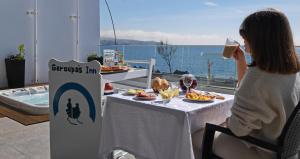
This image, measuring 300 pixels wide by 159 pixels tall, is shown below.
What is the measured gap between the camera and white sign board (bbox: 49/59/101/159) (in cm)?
207

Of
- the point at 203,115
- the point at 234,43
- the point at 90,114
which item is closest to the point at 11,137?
the point at 90,114

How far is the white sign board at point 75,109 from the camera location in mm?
2068

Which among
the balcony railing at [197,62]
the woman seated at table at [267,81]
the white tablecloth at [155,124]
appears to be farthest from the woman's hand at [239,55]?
the balcony railing at [197,62]

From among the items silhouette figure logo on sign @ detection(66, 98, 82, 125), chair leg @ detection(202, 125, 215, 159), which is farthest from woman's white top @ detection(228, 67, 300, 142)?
silhouette figure logo on sign @ detection(66, 98, 82, 125)

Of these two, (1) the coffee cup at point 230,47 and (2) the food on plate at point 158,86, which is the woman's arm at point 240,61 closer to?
(1) the coffee cup at point 230,47

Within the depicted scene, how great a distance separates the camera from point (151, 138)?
1775 mm

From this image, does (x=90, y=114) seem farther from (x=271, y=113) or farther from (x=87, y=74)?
(x=271, y=113)

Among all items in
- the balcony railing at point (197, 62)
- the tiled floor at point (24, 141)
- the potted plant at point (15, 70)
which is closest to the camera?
the tiled floor at point (24, 141)

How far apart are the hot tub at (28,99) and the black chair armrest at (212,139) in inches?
117

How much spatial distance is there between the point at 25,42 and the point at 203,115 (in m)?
6.00

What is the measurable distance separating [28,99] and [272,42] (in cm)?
457

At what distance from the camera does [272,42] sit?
4.72ft

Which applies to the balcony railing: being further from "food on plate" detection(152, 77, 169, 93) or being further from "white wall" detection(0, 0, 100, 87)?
"food on plate" detection(152, 77, 169, 93)

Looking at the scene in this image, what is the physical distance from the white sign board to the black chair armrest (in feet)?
2.52
